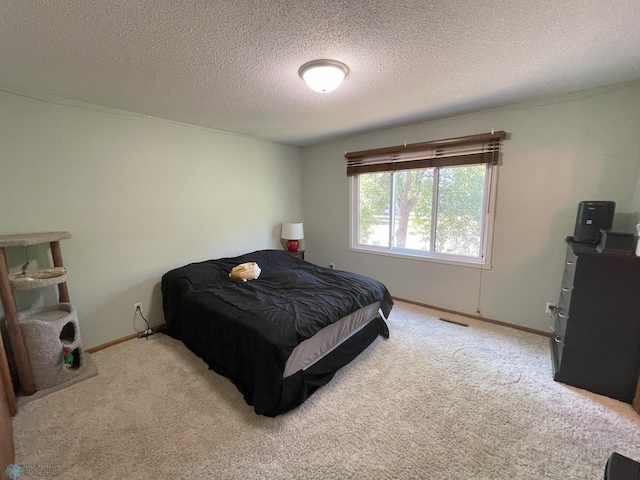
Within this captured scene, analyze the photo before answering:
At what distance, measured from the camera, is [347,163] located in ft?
12.0

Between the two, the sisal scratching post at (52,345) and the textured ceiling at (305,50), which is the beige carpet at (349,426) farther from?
the textured ceiling at (305,50)

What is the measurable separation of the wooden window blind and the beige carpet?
6.40 ft

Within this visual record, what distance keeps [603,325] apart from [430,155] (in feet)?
6.77

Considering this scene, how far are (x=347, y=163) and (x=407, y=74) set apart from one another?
1.86 metres

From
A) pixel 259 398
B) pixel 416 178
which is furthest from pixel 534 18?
pixel 259 398

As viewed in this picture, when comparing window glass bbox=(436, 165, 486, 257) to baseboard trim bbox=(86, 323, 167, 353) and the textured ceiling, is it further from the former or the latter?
baseboard trim bbox=(86, 323, 167, 353)

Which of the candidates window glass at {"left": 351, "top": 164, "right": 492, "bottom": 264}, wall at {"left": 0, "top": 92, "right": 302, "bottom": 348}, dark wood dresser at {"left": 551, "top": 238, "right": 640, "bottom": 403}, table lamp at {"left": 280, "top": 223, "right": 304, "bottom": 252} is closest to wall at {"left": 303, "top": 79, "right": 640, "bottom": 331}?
window glass at {"left": 351, "top": 164, "right": 492, "bottom": 264}

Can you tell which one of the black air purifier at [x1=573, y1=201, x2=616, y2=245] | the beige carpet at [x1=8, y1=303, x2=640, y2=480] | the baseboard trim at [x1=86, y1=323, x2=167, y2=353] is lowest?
the beige carpet at [x1=8, y1=303, x2=640, y2=480]

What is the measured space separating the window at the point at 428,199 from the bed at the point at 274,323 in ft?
3.46

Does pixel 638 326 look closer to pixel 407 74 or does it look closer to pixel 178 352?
pixel 407 74

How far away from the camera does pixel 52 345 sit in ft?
6.09

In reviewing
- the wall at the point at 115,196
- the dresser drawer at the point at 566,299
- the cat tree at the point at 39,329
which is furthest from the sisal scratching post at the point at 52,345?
the dresser drawer at the point at 566,299

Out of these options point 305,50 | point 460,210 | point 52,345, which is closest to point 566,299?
point 460,210

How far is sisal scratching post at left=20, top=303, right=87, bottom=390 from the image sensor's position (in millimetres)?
1795
